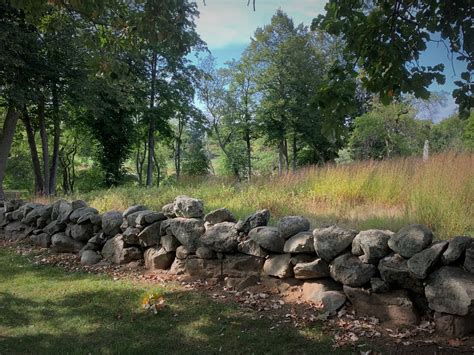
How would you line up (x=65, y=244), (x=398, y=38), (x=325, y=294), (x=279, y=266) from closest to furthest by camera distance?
(x=398, y=38), (x=325, y=294), (x=279, y=266), (x=65, y=244)

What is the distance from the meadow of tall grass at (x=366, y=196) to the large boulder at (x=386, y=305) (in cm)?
111

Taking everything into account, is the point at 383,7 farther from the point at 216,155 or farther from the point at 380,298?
the point at 216,155

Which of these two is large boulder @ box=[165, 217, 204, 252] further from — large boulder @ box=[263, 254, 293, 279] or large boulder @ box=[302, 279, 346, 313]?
large boulder @ box=[302, 279, 346, 313]

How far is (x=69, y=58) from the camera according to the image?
40.8 ft

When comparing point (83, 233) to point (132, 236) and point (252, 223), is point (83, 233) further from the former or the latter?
point (252, 223)

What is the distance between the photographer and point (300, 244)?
4.14 m

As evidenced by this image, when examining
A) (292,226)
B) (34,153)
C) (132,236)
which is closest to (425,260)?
(292,226)

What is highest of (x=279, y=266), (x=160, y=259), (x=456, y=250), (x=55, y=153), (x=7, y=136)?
(x=7, y=136)

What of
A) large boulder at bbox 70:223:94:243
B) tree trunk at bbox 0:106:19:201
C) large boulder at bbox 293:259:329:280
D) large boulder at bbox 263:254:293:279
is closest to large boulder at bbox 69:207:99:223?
large boulder at bbox 70:223:94:243

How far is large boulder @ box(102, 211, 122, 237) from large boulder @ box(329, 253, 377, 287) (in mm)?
3619

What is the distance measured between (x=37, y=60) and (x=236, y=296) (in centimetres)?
1044

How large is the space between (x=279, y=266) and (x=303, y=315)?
67 centimetres

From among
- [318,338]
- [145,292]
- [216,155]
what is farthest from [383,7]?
[216,155]

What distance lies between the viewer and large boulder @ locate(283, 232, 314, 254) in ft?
13.5
